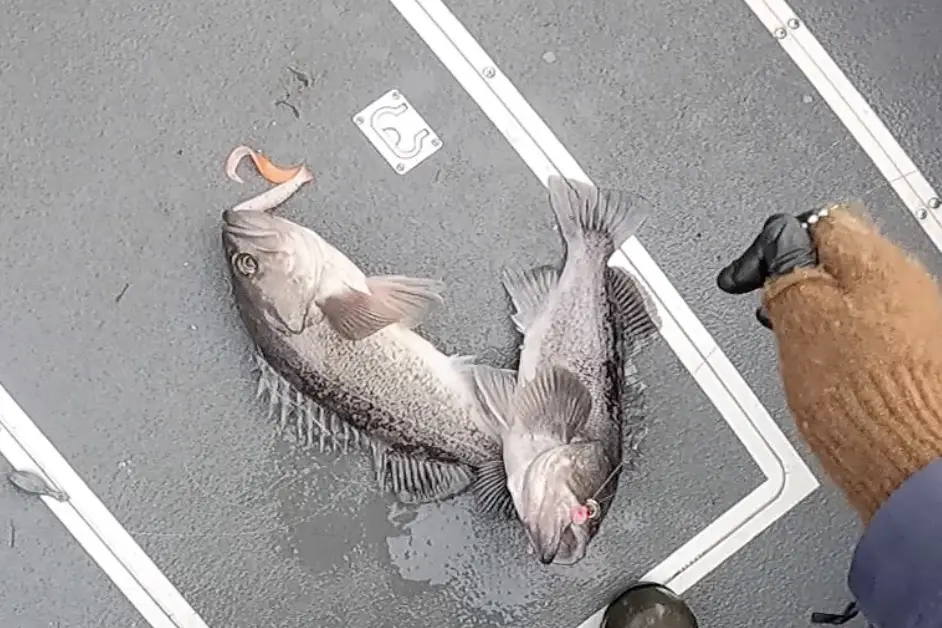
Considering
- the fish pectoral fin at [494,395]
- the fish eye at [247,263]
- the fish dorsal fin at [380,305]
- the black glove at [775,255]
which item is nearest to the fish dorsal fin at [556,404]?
the fish pectoral fin at [494,395]

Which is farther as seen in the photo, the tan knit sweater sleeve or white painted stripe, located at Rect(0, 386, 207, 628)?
white painted stripe, located at Rect(0, 386, 207, 628)

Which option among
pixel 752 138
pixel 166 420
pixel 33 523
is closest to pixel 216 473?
pixel 166 420

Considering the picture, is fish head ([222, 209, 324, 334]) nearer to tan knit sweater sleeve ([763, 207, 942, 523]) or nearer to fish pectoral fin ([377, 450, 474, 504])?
fish pectoral fin ([377, 450, 474, 504])

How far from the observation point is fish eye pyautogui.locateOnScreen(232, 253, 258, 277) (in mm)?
2062

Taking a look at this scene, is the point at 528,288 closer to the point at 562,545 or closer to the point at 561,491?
the point at 561,491

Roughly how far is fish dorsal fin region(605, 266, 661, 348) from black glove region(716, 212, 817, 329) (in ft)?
1.29

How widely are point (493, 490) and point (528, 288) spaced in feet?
1.32

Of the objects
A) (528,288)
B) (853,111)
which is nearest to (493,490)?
(528,288)

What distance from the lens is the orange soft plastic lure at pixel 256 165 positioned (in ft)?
7.10

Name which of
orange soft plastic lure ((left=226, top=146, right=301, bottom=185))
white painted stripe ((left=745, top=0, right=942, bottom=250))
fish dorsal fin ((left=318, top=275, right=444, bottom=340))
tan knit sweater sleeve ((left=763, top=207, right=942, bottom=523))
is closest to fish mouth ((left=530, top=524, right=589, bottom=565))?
fish dorsal fin ((left=318, top=275, right=444, bottom=340))

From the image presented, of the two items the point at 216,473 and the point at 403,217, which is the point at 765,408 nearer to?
the point at 403,217

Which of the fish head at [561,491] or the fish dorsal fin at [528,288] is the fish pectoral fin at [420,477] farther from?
the fish dorsal fin at [528,288]

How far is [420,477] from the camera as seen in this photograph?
7.25 ft

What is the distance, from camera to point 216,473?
222 centimetres
